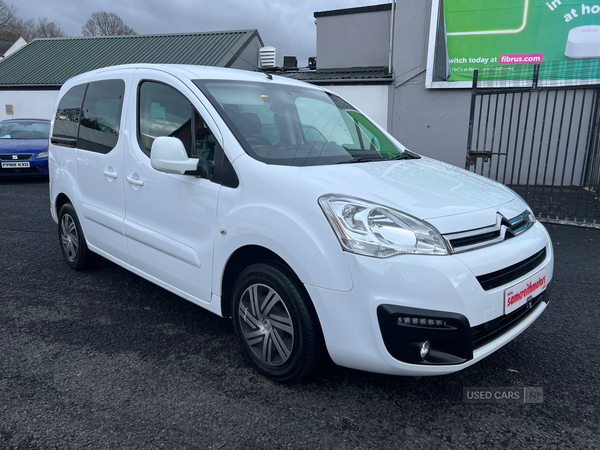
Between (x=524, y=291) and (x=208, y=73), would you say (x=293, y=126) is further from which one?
(x=524, y=291)

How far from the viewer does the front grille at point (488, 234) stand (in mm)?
2145

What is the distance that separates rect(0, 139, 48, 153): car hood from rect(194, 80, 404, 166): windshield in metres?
9.23

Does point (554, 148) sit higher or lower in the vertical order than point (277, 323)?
higher

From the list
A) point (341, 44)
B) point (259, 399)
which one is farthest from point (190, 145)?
point (341, 44)

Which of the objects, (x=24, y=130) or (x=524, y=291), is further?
(x=24, y=130)

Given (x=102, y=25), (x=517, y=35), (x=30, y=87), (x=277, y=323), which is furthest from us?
(x=102, y=25)

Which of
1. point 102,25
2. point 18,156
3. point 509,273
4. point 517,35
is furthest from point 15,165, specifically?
point 102,25

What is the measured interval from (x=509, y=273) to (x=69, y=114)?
4009 mm

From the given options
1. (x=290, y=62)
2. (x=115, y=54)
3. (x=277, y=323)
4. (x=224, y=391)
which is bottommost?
(x=224, y=391)

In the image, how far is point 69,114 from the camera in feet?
14.1

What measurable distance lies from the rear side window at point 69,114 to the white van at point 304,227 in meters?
0.53

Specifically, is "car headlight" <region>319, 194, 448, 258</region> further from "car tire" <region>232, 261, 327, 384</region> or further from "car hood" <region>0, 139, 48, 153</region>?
"car hood" <region>0, 139, 48, 153</region>

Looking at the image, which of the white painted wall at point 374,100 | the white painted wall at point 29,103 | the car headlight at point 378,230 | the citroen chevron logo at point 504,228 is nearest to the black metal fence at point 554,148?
the white painted wall at point 374,100

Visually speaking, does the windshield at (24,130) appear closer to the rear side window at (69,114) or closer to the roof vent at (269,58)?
the rear side window at (69,114)
